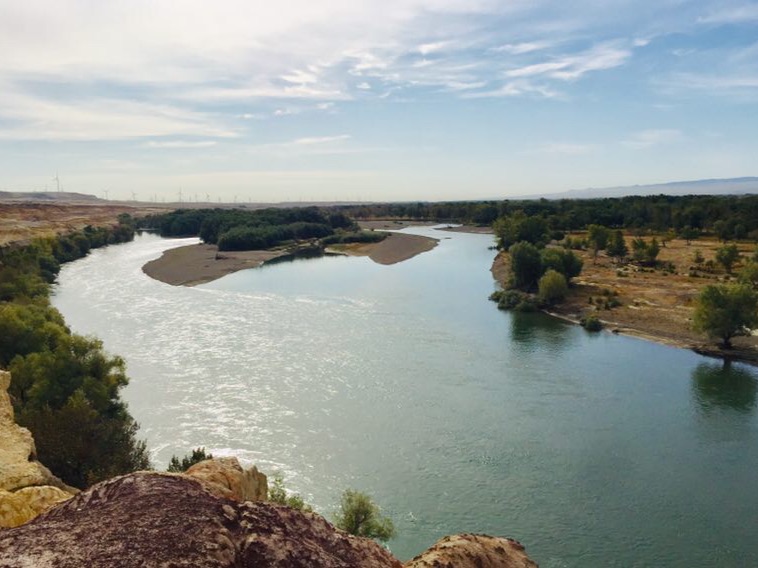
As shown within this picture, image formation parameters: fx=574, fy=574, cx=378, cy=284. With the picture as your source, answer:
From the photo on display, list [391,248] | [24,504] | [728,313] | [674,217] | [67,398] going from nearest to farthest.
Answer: [24,504], [67,398], [728,313], [391,248], [674,217]

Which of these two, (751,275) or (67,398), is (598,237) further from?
(67,398)

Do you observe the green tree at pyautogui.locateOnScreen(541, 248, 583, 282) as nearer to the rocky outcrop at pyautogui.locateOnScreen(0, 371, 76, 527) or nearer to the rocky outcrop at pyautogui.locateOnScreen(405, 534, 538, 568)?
the rocky outcrop at pyautogui.locateOnScreen(0, 371, 76, 527)

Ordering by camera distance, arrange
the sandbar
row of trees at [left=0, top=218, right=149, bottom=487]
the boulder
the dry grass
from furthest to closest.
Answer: the sandbar
the dry grass
row of trees at [left=0, top=218, right=149, bottom=487]
the boulder

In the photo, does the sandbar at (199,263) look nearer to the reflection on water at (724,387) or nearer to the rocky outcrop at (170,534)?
the reflection on water at (724,387)

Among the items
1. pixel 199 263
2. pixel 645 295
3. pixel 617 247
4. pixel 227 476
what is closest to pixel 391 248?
pixel 199 263

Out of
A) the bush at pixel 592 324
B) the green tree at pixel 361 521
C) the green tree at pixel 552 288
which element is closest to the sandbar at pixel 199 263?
the green tree at pixel 552 288

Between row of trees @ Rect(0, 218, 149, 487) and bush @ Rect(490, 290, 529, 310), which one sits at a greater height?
row of trees @ Rect(0, 218, 149, 487)

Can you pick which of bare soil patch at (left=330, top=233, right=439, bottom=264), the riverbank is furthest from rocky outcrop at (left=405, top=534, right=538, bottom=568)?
bare soil patch at (left=330, top=233, right=439, bottom=264)
